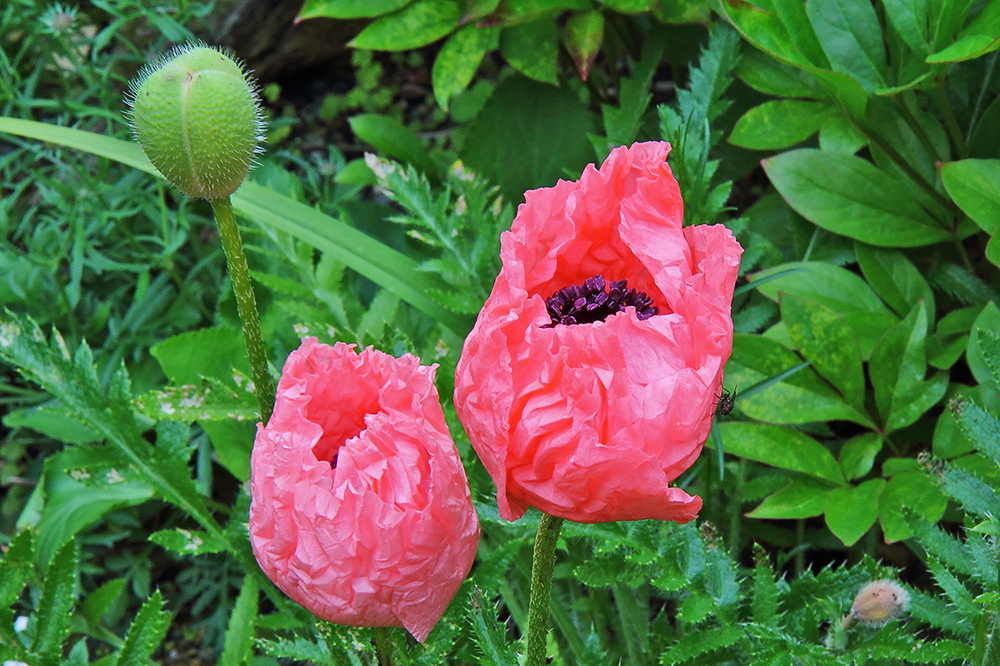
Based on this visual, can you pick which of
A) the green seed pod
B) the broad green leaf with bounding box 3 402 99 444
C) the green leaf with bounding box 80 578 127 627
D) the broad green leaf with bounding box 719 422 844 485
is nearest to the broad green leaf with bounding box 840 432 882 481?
the broad green leaf with bounding box 719 422 844 485

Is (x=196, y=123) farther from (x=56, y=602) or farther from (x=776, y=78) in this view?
(x=776, y=78)

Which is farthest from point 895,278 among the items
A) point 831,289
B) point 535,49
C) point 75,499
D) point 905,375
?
point 75,499

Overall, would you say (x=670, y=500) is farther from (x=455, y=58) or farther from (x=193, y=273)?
(x=193, y=273)

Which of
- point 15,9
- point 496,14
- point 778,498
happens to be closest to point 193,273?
point 15,9

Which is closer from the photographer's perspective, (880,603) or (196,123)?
(196,123)

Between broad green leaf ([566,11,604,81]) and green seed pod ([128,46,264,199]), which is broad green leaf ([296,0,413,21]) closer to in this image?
broad green leaf ([566,11,604,81])

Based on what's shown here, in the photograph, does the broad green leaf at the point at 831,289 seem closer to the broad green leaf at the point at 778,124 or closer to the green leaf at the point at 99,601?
the broad green leaf at the point at 778,124

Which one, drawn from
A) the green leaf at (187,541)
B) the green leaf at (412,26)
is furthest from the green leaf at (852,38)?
the green leaf at (187,541)
